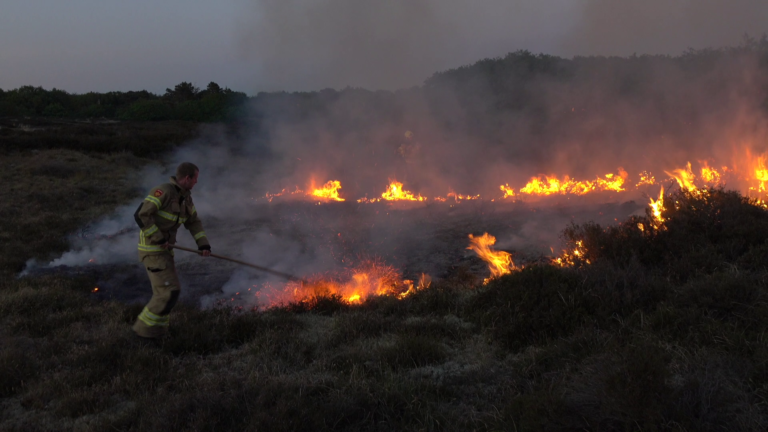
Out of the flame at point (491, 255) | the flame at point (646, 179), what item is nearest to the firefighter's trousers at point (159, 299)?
the flame at point (491, 255)

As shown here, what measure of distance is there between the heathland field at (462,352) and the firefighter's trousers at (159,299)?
129 mm

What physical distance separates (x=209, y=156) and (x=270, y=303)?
15.5m

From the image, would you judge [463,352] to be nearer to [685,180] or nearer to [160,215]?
[160,215]

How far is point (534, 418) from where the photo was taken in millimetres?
2482

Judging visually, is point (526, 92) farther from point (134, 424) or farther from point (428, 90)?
point (134, 424)

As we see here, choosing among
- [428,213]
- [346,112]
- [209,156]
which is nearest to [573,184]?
[428,213]

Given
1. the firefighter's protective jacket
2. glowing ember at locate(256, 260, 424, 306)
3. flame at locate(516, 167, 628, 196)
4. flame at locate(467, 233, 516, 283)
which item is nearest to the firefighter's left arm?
the firefighter's protective jacket

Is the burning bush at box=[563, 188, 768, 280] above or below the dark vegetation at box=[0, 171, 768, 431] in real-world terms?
above

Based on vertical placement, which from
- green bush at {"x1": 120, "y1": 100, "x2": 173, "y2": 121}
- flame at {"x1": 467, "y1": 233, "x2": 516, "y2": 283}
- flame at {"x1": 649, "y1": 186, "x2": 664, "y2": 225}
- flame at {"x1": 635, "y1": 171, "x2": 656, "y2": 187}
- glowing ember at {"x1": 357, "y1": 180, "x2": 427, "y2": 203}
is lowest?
flame at {"x1": 467, "y1": 233, "x2": 516, "y2": 283}

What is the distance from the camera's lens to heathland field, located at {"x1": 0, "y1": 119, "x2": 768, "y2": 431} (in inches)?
101

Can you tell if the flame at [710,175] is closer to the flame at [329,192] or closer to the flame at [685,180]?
the flame at [685,180]

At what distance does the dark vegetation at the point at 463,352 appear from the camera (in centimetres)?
256

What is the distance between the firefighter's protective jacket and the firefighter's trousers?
0.35 feet

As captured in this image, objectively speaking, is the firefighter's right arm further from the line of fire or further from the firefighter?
the line of fire
